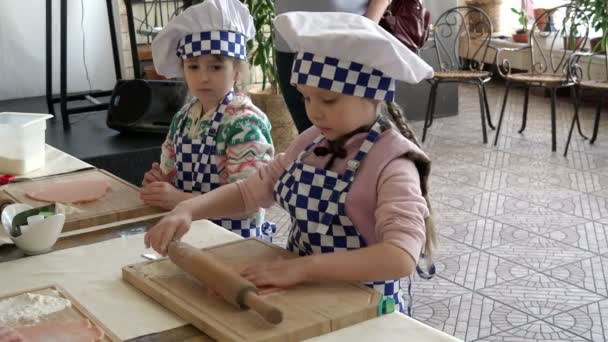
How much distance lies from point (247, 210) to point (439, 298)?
1.46 meters

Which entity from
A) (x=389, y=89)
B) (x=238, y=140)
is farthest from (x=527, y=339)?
(x=389, y=89)

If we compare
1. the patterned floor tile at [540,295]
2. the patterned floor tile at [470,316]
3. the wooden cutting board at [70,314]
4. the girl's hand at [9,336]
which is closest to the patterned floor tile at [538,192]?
the patterned floor tile at [540,295]

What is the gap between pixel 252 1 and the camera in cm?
462

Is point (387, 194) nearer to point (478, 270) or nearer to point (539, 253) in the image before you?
point (478, 270)

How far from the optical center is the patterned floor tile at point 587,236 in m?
3.39

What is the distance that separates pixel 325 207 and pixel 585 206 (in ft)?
9.14

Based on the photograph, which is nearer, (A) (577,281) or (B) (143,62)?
(A) (577,281)

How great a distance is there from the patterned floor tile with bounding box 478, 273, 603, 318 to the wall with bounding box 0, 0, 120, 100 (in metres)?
3.28

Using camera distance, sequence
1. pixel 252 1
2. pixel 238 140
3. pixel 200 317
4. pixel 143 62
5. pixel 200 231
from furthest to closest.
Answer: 1. pixel 143 62
2. pixel 252 1
3. pixel 238 140
4. pixel 200 231
5. pixel 200 317

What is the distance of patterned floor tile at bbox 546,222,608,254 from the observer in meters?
3.39

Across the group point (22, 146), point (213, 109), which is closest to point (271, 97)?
point (22, 146)

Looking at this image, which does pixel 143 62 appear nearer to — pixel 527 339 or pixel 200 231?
pixel 527 339

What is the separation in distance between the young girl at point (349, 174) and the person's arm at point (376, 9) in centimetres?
130

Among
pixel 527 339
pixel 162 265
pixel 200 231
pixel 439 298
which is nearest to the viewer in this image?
pixel 162 265
